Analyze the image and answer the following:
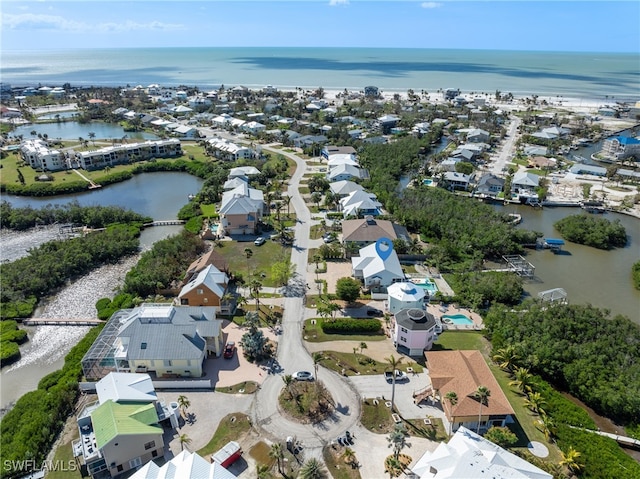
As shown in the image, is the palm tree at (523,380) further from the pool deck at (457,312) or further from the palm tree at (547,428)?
the pool deck at (457,312)

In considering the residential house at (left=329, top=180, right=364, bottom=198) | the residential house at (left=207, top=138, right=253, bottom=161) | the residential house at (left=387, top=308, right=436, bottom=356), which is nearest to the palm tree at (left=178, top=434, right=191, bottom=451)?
the residential house at (left=387, top=308, right=436, bottom=356)

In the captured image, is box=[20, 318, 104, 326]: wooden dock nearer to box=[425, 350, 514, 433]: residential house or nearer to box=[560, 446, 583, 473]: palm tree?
box=[425, 350, 514, 433]: residential house

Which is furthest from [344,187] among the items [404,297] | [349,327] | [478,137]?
[478,137]

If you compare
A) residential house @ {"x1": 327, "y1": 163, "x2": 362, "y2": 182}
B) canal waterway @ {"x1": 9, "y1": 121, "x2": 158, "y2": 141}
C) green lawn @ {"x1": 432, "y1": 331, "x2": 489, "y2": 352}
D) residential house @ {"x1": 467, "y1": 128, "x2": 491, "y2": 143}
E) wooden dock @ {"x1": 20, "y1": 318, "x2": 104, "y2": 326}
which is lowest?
wooden dock @ {"x1": 20, "y1": 318, "x2": 104, "y2": 326}

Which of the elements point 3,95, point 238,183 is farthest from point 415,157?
point 3,95

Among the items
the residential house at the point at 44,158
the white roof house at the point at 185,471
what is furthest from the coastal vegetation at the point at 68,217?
the white roof house at the point at 185,471
